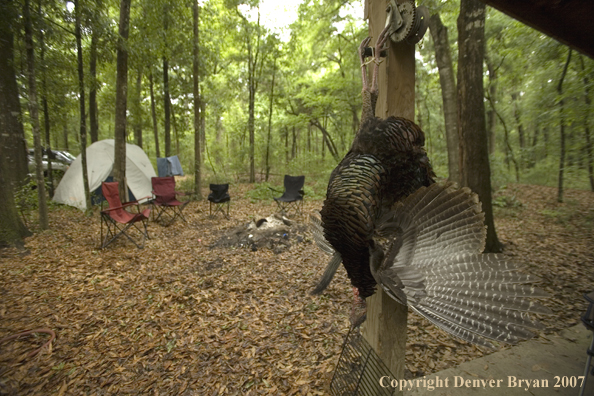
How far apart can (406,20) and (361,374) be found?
1.80 metres

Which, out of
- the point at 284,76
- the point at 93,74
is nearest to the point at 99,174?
the point at 93,74

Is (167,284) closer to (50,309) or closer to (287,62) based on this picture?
(50,309)

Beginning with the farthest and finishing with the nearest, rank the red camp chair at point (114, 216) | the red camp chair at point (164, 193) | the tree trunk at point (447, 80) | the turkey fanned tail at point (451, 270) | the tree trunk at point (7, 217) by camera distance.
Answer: the red camp chair at point (164, 193) → the tree trunk at point (447, 80) → the red camp chair at point (114, 216) → the tree trunk at point (7, 217) → the turkey fanned tail at point (451, 270)

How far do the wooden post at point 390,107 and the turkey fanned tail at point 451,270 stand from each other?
1.65 feet

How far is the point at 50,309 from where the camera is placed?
113 inches

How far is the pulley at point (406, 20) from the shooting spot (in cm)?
111

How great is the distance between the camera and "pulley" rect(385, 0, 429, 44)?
43.9 inches

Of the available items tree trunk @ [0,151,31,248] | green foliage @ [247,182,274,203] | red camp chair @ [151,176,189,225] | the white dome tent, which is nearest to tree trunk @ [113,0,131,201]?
red camp chair @ [151,176,189,225]

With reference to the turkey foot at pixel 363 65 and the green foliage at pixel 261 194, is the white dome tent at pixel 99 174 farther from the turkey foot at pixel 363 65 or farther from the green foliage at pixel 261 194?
the turkey foot at pixel 363 65

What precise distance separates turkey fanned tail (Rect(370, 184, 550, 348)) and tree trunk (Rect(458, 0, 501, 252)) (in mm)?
3622

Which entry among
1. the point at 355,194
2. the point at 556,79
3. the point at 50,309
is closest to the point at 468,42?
the point at 556,79

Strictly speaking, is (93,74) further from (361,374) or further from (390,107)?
(361,374)

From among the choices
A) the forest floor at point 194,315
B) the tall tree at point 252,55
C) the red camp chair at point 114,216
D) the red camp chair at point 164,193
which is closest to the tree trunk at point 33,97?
the forest floor at point 194,315

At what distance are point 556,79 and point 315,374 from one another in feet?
26.3
